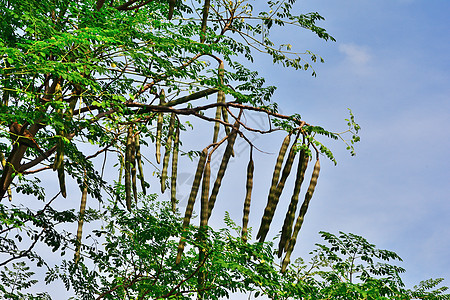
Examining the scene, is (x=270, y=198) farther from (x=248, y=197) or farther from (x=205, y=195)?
(x=205, y=195)

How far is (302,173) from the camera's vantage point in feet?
15.8

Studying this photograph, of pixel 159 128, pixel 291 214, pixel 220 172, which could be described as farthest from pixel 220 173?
pixel 159 128

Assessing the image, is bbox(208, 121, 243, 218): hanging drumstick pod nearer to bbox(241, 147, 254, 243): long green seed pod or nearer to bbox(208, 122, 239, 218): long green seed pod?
bbox(208, 122, 239, 218): long green seed pod

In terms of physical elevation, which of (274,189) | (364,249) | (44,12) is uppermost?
(44,12)

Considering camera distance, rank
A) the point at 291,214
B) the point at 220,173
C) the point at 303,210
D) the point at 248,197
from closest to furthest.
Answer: the point at 291,214 → the point at 303,210 → the point at 220,173 → the point at 248,197

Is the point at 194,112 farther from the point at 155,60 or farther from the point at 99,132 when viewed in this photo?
the point at 99,132

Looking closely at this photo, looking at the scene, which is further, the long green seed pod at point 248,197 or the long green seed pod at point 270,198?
the long green seed pod at point 248,197

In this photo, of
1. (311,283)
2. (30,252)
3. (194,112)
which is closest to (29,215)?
(30,252)

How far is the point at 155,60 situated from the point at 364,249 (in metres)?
5.04

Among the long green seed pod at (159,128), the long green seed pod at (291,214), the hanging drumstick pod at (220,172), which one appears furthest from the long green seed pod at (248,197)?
the long green seed pod at (159,128)

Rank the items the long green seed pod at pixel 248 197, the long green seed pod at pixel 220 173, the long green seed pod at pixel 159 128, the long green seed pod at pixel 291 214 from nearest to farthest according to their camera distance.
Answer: the long green seed pod at pixel 291 214 → the long green seed pod at pixel 220 173 → the long green seed pod at pixel 248 197 → the long green seed pod at pixel 159 128

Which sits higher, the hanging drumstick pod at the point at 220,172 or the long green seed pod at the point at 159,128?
the long green seed pod at the point at 159,128

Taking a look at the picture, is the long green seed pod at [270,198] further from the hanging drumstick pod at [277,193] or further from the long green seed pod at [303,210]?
the long green seed pod at [303,210]

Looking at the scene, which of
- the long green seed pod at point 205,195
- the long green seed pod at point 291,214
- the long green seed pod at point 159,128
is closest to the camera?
the long green seed pod at point 291,214
